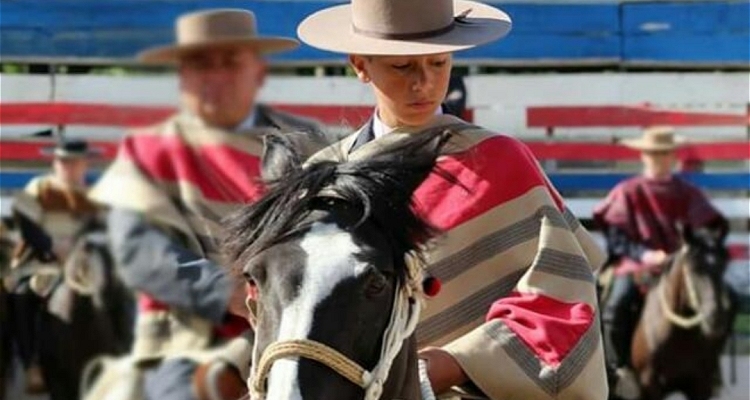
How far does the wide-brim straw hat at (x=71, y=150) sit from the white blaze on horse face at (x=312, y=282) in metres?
4.53

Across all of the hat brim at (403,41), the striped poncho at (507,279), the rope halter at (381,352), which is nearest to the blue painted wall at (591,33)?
the hat brim at (403,41)

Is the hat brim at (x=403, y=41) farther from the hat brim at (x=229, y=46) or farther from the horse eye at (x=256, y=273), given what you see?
the hat brim at (x=229, y=46)

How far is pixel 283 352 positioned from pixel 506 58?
536cm

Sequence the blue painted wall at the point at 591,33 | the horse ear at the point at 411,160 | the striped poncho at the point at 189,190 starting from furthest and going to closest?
the blue painted wall at the point at 591,33 → the striped poncho at the point at 189,190 → the horse ear at the point at 411,160

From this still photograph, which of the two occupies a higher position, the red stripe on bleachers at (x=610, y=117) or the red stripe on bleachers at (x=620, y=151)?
the red stripe on bleachers at (x=610, y=117)

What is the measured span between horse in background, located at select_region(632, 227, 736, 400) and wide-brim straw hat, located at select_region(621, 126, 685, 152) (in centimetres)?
34

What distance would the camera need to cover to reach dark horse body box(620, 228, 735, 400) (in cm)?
800

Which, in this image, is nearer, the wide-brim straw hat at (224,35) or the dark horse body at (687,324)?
the wide-brim straw hat at (224,35)

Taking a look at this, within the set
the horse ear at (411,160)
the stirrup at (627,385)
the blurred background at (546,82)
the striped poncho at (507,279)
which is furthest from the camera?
the stirrup at (627,385)

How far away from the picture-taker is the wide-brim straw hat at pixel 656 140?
7.77m

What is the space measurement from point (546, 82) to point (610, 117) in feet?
0.89

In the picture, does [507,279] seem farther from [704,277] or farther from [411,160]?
[704,277]

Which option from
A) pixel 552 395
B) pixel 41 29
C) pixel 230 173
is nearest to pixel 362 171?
pixel 552 395

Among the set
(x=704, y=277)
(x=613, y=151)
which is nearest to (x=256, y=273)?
(x=613, y=151)
